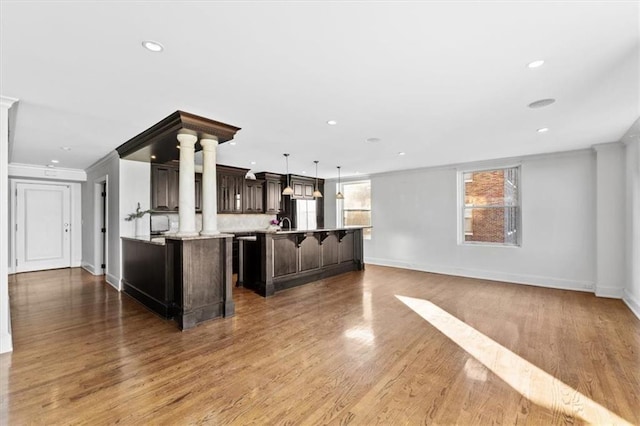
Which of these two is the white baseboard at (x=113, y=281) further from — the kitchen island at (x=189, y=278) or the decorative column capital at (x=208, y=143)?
the decorative column capital at (x=208, y=143)

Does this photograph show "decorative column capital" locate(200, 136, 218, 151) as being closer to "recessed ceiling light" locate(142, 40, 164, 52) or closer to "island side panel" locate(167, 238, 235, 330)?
"island side panel" locate(167, 238, 235, 330)

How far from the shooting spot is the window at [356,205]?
854 centimetres

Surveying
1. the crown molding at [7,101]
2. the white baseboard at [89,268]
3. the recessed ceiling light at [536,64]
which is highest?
the recessed ceiling light at [536,64]

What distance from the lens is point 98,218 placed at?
21.4 feet

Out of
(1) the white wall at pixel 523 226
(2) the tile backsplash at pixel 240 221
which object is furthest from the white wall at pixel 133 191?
(1) the white wall at pixel 523 226

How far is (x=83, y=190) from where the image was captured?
7.47 meters

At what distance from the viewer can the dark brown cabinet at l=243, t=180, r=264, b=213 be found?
25.3ft

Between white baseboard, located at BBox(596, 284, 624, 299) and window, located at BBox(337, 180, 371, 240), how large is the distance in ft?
15.6

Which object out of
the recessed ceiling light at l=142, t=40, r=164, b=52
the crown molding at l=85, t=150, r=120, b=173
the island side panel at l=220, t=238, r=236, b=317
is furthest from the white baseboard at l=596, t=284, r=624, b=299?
the crown molding at l=85, t=150, r=120, b=173

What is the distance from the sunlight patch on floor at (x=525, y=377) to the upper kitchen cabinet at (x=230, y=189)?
5.40m

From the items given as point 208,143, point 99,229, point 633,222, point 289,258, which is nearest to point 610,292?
point 633,222

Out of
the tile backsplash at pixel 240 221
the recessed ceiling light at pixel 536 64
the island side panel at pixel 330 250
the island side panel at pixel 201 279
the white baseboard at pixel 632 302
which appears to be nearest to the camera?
the recessed ceiling light at pixel 536 64

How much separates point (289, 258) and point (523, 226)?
4.65 meters

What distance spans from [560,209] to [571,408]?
4579 millimetres
